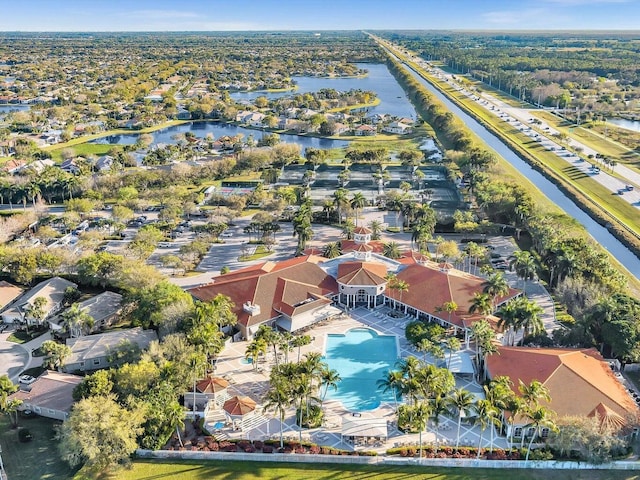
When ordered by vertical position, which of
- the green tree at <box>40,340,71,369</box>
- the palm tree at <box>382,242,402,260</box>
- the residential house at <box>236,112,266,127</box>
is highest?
the residential house at <box>236,112,266,127</box>

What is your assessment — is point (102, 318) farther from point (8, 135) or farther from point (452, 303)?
point (8, 135)

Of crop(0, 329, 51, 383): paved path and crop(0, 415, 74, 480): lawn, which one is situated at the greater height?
crop(0, 329, 51, 383): paved path

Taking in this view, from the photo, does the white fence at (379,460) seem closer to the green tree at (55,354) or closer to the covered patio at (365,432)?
the covered patio at (365,432)

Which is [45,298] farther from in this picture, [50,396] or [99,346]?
[50,396]

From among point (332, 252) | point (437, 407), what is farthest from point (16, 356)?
point (437, 407)

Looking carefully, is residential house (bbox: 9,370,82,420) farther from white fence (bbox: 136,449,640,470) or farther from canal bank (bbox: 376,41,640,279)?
canal bank (bbox: 376,41,640,279)

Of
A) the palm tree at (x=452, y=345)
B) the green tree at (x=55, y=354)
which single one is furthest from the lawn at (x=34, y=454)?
the palm tree at (x=452, y=345)

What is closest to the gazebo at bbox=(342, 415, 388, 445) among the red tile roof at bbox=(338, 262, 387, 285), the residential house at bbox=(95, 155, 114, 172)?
the red tile roof at bbox=(338, 262, 387, 285)

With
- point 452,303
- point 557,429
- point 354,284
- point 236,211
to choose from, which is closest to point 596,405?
point 557,429
